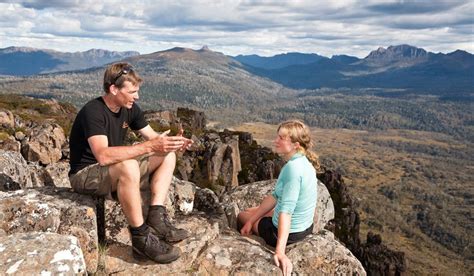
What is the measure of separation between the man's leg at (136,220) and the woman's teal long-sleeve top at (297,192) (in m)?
2.92

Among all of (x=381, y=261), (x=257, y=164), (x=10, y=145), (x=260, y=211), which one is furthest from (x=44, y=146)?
(x=381, y=261)

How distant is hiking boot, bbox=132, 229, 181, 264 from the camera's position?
9.57 metres

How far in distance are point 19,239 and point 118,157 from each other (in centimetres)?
265

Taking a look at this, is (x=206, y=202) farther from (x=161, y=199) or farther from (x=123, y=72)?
(x=123, y=72)

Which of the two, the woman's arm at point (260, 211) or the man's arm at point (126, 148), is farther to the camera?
the woman's arm at point (260, 211)

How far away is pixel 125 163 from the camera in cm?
965

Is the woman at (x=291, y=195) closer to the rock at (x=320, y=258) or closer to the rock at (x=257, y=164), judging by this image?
the rock at (x=320, y=258)

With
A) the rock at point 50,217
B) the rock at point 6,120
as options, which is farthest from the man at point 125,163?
the rock at point 6,120

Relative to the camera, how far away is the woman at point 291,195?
10.2 metres

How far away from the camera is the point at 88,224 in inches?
400

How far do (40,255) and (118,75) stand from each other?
14.9 feet

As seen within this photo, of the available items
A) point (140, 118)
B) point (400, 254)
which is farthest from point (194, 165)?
point (140, 118)

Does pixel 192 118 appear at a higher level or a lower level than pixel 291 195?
lower

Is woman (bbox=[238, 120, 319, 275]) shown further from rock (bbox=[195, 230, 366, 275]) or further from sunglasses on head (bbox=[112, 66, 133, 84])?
sunglasses on head (bbox=[112, 66, 133, 84])
